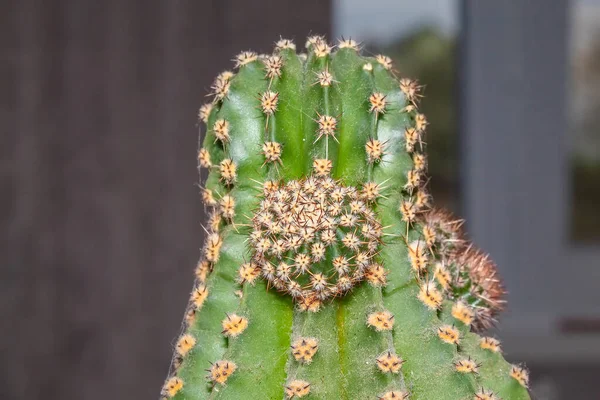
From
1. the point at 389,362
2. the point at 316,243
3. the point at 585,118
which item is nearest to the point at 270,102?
the point at 316,243

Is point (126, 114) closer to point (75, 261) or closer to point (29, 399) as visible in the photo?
point (75, 261)

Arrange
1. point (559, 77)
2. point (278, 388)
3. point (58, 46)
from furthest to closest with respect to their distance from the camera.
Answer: point (559, 77) → point (58, 46) → point (278, 388)

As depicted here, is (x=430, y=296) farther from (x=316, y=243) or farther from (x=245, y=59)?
(x=245, y=59)

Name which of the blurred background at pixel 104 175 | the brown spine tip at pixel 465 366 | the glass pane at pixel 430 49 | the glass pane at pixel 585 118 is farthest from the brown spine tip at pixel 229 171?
the glass pane at pixel 585 118

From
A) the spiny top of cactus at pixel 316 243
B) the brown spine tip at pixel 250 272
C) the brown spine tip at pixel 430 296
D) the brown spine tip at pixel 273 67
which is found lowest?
the brown spine tip at pixel 430 296

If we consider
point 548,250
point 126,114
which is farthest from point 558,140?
point 126,114

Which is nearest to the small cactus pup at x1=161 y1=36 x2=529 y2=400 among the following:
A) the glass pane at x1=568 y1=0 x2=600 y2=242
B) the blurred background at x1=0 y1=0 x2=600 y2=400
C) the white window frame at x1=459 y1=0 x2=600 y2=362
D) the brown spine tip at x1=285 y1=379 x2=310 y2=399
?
the brown spine tip at x1=285 y1=379 x2=310 y2=399

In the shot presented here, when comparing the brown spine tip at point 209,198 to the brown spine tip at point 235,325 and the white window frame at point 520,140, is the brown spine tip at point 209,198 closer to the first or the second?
the brown spine tip at point 235,325
